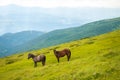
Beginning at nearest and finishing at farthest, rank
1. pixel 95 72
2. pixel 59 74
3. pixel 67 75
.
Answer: pixel 95 72 → pixel 67 75 → pixel 59 74

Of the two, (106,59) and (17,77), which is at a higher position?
(106,59)

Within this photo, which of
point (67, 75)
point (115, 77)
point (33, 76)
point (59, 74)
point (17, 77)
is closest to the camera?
point (115, 77)

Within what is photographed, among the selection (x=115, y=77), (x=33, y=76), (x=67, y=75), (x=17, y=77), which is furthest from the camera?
(x=17, y=77)

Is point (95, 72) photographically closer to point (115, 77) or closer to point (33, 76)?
point (115, 77)

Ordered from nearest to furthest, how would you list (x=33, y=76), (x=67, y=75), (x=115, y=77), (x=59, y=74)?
(x=115, y=77) → (x=67, y=75) → (x=59, y=74) → (x=33, y=76)

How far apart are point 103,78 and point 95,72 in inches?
95.2

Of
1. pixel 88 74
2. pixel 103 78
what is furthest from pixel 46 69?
pixel 103 78

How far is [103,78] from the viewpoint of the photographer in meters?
28.4

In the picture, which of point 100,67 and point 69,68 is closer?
point 100,67

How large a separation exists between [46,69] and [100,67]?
12.4 m

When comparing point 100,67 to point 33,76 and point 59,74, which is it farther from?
point 33,76

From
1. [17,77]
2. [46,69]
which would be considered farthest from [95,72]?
[17,77]

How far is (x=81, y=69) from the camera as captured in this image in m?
33.8

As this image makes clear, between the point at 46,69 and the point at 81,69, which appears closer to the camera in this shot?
the point at 81,69
